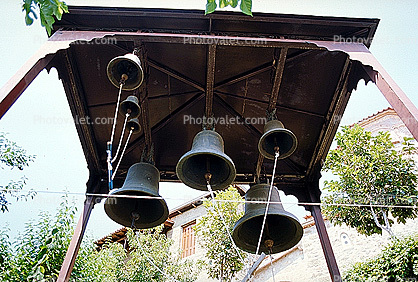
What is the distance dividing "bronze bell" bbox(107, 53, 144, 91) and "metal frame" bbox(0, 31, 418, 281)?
29 cm

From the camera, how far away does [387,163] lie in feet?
31.4

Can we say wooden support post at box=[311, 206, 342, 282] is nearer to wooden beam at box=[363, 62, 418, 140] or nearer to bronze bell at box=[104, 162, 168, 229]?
bronze bell at box=[104, 162, 168, 229]

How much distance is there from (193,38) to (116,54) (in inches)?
56.0

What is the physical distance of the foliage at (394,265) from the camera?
7441 mm

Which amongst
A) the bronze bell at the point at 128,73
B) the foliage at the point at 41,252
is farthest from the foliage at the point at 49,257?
the bronze bell at the point at 128,73

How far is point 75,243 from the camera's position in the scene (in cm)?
435

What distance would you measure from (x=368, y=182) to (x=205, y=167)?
23.6 ft

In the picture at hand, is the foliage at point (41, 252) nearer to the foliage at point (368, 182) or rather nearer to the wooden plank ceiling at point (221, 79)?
the wooden plank ceiling at point (221, 79)

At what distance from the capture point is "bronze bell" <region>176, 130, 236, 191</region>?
3.91 m

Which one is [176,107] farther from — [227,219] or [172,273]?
[172,273]

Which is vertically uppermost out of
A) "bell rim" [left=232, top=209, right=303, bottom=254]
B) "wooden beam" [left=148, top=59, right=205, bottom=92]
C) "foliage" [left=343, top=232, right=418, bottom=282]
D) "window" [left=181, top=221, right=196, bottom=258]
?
"window" [left=181, top=221, right=196, bottom=258]

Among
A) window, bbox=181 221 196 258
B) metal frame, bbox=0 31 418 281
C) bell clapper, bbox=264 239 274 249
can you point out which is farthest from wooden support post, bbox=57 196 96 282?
window, bbox=181 221 196 258

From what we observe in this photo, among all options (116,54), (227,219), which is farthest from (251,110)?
(227,219)

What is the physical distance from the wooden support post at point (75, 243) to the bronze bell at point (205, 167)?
170 cm
